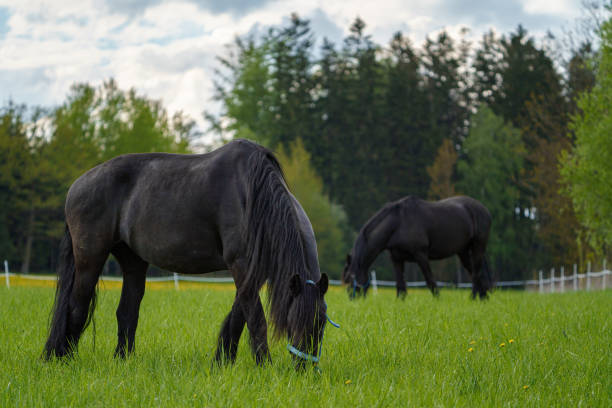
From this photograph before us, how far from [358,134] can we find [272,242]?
3974cm

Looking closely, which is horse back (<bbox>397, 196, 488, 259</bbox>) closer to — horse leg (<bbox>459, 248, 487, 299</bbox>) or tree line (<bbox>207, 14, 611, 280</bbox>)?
horse leg (<bbox>459, 248, 487, 299</bbox>)

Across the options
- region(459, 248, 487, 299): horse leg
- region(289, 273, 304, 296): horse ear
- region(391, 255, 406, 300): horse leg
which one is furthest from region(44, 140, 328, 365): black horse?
→ region(459, 248, 487, 299): horse leg

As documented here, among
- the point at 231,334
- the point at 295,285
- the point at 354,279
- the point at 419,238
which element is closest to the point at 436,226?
the point at 419,238

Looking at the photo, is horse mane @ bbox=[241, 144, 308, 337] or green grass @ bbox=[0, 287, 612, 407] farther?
horse mane @ bbox=[241, 144, 308, 337]

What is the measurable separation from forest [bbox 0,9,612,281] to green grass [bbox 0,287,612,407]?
1035 inches

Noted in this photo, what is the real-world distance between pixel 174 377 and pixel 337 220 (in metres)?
34.5

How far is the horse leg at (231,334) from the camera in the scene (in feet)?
15.1

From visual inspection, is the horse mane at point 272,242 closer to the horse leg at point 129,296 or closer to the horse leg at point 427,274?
the horse leg at point 129,296

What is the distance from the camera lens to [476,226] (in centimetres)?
1298

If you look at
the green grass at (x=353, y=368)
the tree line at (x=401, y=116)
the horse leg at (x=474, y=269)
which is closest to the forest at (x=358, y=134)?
the tree line at (x=401, y=116)

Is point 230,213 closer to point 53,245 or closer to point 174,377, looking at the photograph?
point 174,377

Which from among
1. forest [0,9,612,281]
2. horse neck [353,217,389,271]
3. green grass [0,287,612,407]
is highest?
forest [0,9,612,281]

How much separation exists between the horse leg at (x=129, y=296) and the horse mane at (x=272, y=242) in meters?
1.58

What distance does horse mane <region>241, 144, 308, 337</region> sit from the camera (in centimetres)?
407
